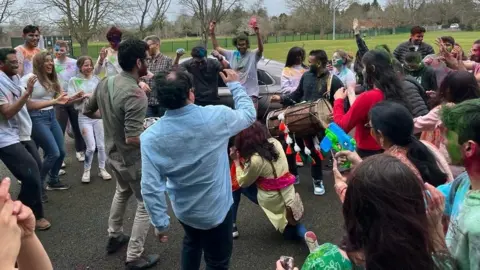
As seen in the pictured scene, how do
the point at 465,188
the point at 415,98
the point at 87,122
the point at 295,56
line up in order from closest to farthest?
the point at 465,188, the point at 415,98, the point at 87,122, the point at 295,56

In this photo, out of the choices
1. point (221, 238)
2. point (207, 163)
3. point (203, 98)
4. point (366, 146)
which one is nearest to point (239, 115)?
point (207, 163)

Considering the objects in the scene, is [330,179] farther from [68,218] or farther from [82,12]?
[82,12]

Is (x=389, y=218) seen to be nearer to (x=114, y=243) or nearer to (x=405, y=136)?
(x=405, y=136)

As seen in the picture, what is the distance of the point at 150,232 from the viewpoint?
4.34m

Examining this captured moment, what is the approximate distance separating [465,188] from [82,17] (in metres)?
27.0

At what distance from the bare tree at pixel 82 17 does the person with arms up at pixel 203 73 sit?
21201 millimetres

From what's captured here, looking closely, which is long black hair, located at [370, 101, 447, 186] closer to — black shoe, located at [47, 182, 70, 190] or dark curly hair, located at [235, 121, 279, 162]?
dark curly hair, located at [235, 121, 279, 162]

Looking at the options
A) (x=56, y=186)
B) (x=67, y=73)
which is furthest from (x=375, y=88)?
(x=67, y=73)

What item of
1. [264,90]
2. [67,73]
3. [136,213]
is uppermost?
[67,73]

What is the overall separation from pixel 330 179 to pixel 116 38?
348 cm

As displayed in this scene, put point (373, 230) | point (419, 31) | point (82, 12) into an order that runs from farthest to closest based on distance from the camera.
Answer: point (82, 12)
point (419, 31)
point (373, 230)

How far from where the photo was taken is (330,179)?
19.1 feet

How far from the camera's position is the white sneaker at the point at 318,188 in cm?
520

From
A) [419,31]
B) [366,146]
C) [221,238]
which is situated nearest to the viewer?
[221,238]
